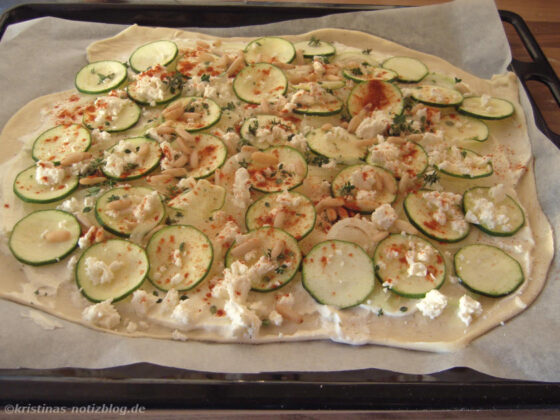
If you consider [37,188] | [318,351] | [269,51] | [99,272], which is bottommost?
[318,351]

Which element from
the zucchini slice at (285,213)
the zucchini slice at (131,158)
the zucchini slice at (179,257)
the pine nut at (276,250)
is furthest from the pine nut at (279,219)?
the zucchini slice at (131,158)

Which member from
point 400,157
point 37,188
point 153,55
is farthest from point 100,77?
point 400,157

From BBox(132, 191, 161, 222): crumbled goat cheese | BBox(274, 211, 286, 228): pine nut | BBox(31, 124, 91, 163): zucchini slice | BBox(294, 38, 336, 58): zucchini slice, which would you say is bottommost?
BBox(274, 211, 286, 228): pine nut

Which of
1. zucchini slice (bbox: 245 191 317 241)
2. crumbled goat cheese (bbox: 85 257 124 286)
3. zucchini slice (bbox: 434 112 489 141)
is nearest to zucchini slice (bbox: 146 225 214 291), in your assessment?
crumbled goat cheese (bbox: 85 257 124 286)

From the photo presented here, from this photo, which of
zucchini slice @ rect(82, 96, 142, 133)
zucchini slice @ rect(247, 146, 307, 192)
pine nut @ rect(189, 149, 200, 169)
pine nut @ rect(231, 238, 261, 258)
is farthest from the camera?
zucchini slice @ rect(82, 96, 142, 133)

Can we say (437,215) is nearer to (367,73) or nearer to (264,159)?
(264,159)

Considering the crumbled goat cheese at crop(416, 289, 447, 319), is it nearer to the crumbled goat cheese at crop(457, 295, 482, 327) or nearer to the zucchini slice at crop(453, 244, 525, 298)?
the crumbled goat cheese at crop(457, 295, 482, 327)

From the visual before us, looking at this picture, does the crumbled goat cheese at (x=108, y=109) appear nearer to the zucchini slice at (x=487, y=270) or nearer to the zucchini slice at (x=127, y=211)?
the zucchini slice at (x=127, y=211)
